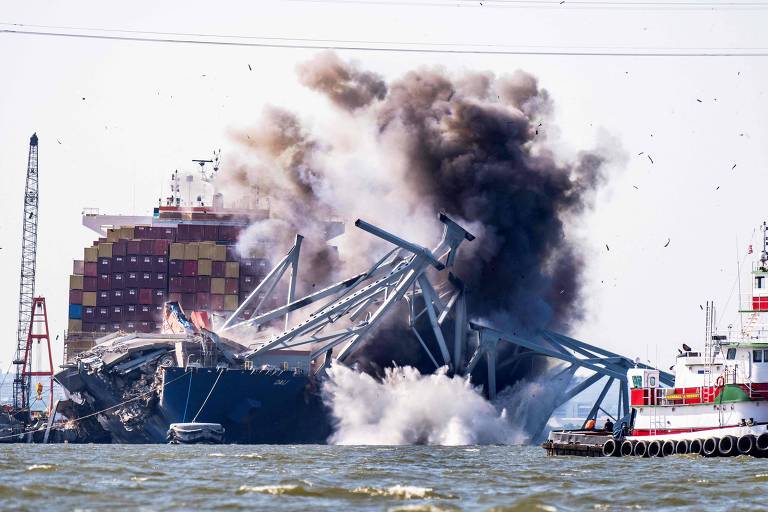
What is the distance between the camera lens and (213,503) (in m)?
51.0

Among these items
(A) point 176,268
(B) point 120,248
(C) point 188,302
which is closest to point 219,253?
(A) point 176,268

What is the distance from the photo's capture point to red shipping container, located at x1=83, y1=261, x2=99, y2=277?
6166 inches

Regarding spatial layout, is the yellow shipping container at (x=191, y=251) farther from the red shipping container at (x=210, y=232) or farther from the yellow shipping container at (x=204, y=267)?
the red shipping container at (x=210, y=232)

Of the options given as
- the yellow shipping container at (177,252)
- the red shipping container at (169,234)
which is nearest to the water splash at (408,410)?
the yellow shipping container at (177,252)

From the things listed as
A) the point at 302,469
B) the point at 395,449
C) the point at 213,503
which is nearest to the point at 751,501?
the point at 213,503

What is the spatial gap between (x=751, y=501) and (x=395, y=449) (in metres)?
44.5

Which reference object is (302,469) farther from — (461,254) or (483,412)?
(461,254)

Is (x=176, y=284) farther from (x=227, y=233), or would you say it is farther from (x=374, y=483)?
(x=374, y=483)

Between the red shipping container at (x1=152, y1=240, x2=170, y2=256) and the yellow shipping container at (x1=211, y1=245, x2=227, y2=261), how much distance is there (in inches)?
199

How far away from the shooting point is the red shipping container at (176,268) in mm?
155375

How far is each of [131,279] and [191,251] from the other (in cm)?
648

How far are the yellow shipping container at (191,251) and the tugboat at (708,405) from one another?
245ft

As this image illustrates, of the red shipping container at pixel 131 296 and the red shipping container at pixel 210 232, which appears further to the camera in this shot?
the red shipping container at pixel 210 232

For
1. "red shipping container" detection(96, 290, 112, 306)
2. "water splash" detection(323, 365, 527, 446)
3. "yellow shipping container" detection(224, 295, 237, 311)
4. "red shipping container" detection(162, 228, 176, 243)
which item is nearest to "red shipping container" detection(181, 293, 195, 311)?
"yellow shipping container" detection(224, 295, 237, 311)
